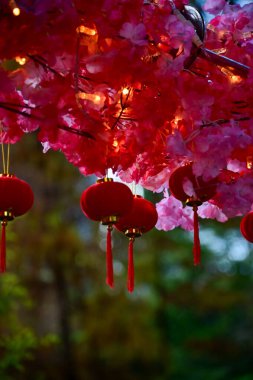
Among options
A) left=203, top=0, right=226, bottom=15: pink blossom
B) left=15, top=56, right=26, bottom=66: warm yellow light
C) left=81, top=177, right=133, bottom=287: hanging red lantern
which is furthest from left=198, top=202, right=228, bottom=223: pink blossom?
left=15, top=56, right=26, bottom=66: warm yellow light

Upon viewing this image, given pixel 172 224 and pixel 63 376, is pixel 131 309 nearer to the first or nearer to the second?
pixel 63 376

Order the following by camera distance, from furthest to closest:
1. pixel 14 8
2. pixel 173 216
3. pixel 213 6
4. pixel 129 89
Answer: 1. pixel 173 216
2. pixel 213 6
3. pixel 129 89
4. pixel 14 8

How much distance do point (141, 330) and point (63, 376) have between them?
80 centimetres

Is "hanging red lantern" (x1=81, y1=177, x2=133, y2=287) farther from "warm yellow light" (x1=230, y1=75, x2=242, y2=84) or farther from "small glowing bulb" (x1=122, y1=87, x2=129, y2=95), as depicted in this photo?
"warm yellow light" (x1=230, y1=75, x2=242, y2=84)

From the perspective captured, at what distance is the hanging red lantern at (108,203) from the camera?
1.41m

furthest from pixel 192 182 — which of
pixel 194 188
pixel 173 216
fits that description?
pixel 173 216

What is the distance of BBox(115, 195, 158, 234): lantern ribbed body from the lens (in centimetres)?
156

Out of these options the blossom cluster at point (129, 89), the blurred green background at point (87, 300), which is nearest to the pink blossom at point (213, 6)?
the blossom cluster at point (129, 89)

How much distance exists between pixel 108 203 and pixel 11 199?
229mm

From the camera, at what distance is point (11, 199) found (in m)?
1.42

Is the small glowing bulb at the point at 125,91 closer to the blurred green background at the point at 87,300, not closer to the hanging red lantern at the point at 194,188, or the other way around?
the hanging red lantern at the point at 194,188

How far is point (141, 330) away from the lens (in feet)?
17.8

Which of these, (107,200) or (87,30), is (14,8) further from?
(107,200)

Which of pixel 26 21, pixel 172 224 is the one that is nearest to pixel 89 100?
pixel 26 21
